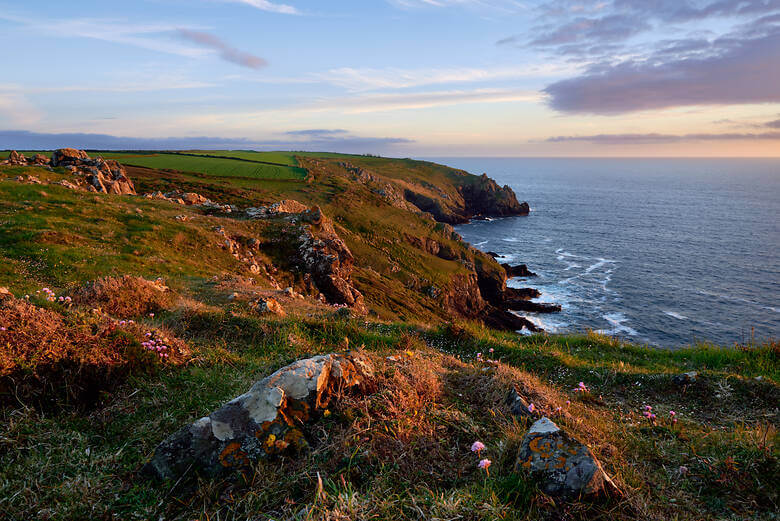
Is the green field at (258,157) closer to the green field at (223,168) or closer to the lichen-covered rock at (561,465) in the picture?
the green field at (223,168)

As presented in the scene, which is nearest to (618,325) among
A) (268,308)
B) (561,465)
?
(268,308)

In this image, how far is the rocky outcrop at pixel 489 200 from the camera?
479ft

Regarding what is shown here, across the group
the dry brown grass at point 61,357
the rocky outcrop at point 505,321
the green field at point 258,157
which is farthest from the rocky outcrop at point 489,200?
the dry brown grass at point 61,357

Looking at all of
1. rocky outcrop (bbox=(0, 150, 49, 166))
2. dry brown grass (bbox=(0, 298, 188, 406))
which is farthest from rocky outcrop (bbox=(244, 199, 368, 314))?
rocky outcrop (bbox=(0, 150, 49, 166))

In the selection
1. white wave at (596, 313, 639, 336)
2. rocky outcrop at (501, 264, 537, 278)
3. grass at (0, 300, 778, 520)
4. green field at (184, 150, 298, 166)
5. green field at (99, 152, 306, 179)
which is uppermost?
green field at (184, 150, 298, 166)

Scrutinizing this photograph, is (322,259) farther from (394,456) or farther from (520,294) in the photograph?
(520,294)

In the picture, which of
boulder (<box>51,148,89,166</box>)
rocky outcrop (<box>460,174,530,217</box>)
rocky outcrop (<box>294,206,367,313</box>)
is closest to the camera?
rocky outcrop (<box>294,206,367,313</box>)

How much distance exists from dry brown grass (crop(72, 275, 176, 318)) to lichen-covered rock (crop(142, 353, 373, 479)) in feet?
22.1

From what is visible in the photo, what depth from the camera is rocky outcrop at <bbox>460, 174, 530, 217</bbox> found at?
146m

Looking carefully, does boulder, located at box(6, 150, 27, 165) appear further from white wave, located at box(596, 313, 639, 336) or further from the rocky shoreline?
white wave, located at box(596, 313, 639, 336)

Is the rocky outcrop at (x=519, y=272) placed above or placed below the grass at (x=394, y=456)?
below

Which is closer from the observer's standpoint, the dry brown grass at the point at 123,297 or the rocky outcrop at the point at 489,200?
the dry brown grass at the point at 123,297

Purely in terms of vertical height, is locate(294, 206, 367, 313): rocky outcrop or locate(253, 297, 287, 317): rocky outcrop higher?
locate(253, 297, 287, 317): rocky outcrop

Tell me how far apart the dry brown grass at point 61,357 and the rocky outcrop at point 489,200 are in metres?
148
